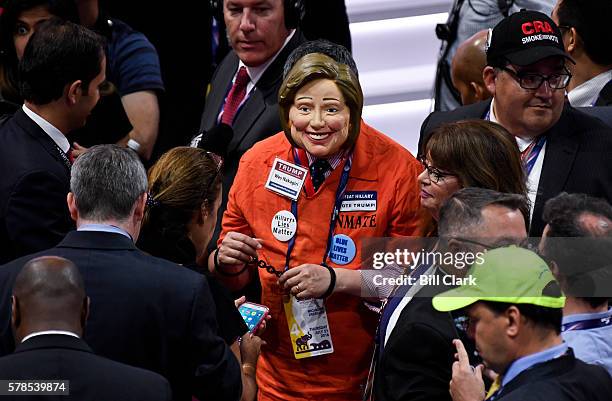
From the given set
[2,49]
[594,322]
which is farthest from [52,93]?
[594,322]

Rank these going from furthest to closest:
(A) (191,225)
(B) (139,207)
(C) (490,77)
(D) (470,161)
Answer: (C) (490,77)
(A) (191,225)
(D) (470,161)
(B) (139,207)

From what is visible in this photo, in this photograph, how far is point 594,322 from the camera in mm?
3027

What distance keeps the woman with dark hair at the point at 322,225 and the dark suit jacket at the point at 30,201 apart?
21.4 inches

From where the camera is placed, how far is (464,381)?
281cm

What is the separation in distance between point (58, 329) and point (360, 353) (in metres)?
1.33

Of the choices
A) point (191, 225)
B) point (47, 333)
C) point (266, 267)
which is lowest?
point (47, 333)

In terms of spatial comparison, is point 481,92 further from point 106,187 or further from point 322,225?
point 106,187

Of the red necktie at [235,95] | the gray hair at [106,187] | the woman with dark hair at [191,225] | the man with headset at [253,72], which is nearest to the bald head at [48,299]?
the gray hair at [106,187]

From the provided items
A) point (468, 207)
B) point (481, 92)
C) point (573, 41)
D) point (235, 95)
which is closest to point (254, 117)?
point (235, 95)

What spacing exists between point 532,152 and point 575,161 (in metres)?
0.15

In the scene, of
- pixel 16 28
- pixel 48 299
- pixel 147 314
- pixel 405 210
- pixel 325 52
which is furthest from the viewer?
pixel 16 28

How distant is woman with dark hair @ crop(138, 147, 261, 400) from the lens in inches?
134

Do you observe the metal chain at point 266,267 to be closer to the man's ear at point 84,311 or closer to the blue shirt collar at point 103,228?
the blue shirt collar at point 103,228

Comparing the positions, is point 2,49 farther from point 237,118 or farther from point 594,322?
point 594,322
